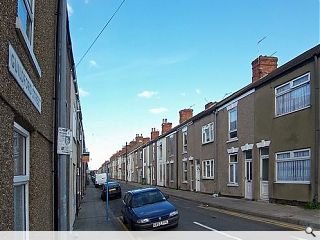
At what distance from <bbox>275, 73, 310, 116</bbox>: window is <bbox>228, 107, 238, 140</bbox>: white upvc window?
661 cm

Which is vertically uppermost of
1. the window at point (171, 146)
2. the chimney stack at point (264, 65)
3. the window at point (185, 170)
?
the chimney stack at point (264, 65)

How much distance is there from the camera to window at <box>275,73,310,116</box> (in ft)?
65.2

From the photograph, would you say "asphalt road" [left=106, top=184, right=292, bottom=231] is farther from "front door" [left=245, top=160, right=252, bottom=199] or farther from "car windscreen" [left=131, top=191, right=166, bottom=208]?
"front door" [left=245, top=160, right=252, bottom=199]

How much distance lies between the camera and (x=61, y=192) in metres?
6.69

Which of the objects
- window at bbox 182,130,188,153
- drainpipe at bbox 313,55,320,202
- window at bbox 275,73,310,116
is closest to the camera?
drainpipe at bbox 313,55,320,202

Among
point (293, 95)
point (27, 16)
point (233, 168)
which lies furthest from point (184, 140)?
point (27, 16)

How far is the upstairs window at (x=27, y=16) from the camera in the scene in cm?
547

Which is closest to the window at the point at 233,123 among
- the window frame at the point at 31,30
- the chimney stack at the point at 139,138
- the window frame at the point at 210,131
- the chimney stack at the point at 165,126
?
the window frame at the point at 210,131

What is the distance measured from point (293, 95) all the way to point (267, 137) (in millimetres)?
3487

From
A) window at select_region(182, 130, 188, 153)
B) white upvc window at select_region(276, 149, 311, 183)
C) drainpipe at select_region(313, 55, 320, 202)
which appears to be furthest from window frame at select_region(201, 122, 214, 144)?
drainpipe at select_region(313, 55, 320, 202)

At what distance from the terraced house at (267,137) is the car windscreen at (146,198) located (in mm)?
6704

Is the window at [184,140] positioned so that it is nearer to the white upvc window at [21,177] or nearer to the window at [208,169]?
the window at [208,169]

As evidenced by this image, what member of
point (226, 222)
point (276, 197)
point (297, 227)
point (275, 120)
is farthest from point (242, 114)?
point (297, 227)

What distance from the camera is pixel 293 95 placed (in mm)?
20969
